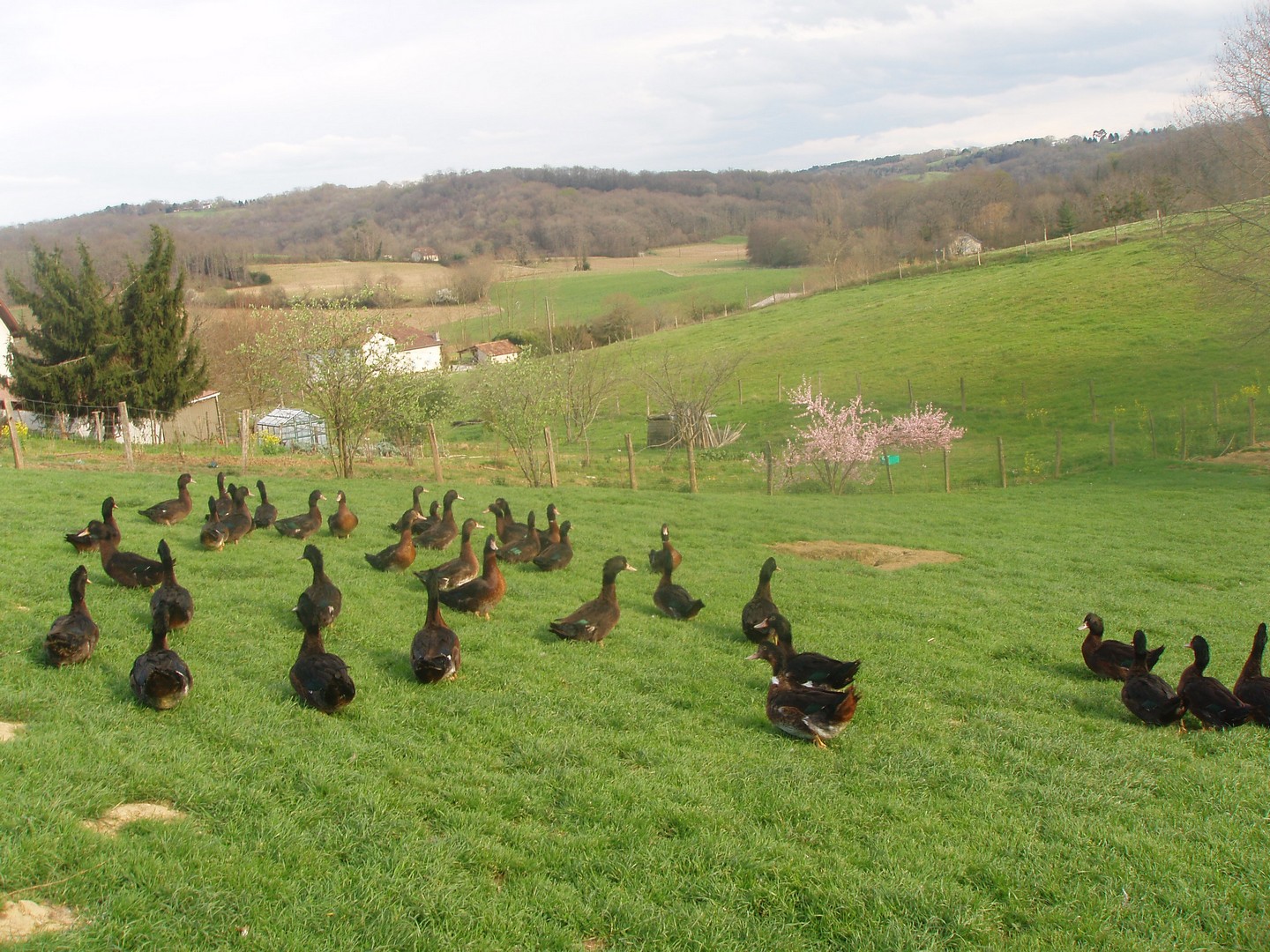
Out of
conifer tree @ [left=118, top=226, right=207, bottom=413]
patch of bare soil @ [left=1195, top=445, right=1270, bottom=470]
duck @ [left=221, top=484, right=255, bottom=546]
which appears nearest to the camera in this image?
duck @ [left=221, top=484, right=255, bottom=546]

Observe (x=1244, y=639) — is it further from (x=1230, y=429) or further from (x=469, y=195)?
(x=469, y=195)

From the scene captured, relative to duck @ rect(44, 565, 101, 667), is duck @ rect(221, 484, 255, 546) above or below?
above

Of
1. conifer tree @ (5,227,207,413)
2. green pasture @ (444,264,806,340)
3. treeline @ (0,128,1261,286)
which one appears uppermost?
treeline @ (0,128,1261,286)

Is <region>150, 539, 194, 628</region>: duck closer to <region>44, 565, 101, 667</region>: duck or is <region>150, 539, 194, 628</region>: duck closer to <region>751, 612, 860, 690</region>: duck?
<region>44, 565, 101, 667</region>: duck

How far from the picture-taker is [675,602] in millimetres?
11336

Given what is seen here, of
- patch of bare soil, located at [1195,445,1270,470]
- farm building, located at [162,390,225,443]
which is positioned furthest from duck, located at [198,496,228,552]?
patch of bare soil, located at [1195,445,1270,470]

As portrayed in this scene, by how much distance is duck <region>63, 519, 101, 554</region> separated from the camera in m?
11.6

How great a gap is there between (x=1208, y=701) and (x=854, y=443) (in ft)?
73.1

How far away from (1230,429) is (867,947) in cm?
3654

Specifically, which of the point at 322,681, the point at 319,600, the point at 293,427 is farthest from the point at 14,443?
the point at 293,427

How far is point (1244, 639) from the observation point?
1201cm

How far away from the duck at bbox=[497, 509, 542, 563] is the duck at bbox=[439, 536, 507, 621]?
96.7 inches

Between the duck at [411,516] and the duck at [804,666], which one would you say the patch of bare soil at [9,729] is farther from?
the duck at [411,516]

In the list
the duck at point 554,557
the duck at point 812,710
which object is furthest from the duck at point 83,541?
the duck at point 812,710
